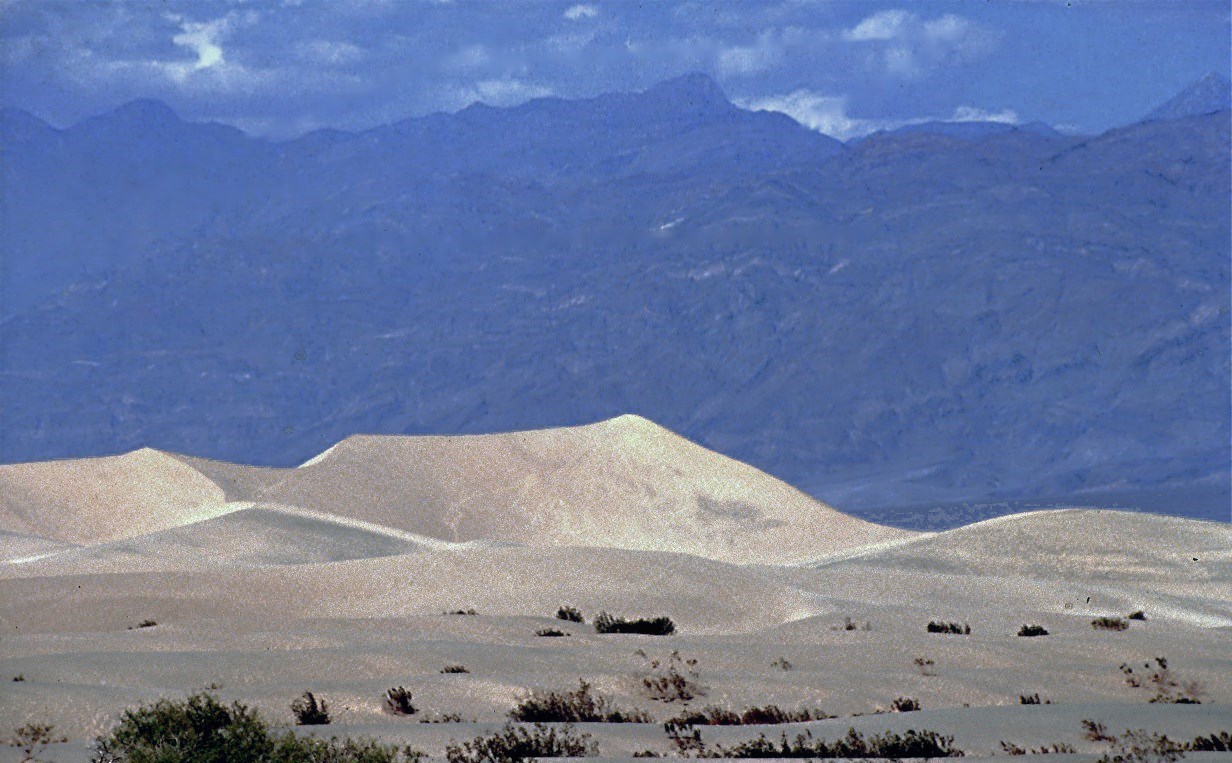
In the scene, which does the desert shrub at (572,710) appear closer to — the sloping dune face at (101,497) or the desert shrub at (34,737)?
the desert shrub at (34,737)

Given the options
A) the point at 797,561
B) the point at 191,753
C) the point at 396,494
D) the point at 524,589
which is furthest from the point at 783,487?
the point at 191,753

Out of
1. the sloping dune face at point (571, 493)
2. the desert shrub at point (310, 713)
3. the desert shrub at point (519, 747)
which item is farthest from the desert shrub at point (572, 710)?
the sloping dune face at point (571, 493)

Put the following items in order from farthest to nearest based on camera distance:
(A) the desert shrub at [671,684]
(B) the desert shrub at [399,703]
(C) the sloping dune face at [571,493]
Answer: (C) the sloping dune face at [571,493] < (A) the desert shrub at [671,684] < (B) the desert shrub at [399,703]

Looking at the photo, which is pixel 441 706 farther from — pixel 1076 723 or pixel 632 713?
pixel 1076 723

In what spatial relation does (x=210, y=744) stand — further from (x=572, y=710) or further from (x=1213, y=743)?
(x=1213, y=743)

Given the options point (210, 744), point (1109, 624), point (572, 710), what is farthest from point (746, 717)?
point (1109, 624)

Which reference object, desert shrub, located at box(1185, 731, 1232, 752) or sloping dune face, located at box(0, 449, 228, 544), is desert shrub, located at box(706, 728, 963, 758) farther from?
sloping dune face, located at box(0, 449, 228, 544)
